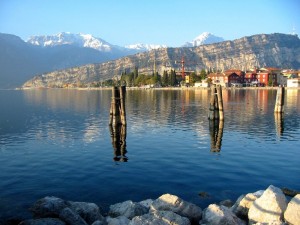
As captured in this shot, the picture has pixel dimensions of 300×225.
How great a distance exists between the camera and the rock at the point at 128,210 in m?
17.0

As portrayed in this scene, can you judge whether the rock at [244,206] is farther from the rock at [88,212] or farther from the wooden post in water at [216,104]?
the wooden post in water at [216,104]

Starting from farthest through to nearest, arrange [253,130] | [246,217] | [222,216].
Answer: [253,130], [246,217], [222,216]

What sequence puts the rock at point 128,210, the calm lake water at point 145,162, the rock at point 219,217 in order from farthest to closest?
1. the calm lake water at point 145,162
2. the rock at point 128,210
3. the rock at point 219,217

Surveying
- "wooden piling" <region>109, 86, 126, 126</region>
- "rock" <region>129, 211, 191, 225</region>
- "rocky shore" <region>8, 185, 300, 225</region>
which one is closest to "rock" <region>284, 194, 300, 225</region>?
"rocky shore" <region>8, 185, 300, 225</region>

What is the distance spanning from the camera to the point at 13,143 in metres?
39.4

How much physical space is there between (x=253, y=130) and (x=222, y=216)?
3332 centimetres

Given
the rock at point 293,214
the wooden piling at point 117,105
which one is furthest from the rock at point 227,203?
the wooden piling at point 117,105

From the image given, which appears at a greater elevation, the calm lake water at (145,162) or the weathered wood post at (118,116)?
the weathered wood post at (118,116)

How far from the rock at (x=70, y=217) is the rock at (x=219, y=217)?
575 centimetres

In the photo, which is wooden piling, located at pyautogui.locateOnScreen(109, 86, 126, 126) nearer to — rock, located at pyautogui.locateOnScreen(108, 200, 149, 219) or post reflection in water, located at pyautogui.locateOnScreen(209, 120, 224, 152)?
post reflection in water, located at pyautogui.locateOnScreen(209, 120, 224, 152)

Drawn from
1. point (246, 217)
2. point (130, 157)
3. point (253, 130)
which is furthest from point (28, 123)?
point (246, 217)

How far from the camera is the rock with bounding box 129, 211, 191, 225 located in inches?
562

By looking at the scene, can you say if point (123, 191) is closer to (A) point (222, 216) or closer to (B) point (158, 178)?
(B) point (158, 178)

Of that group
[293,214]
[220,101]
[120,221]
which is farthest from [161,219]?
[220,101]
